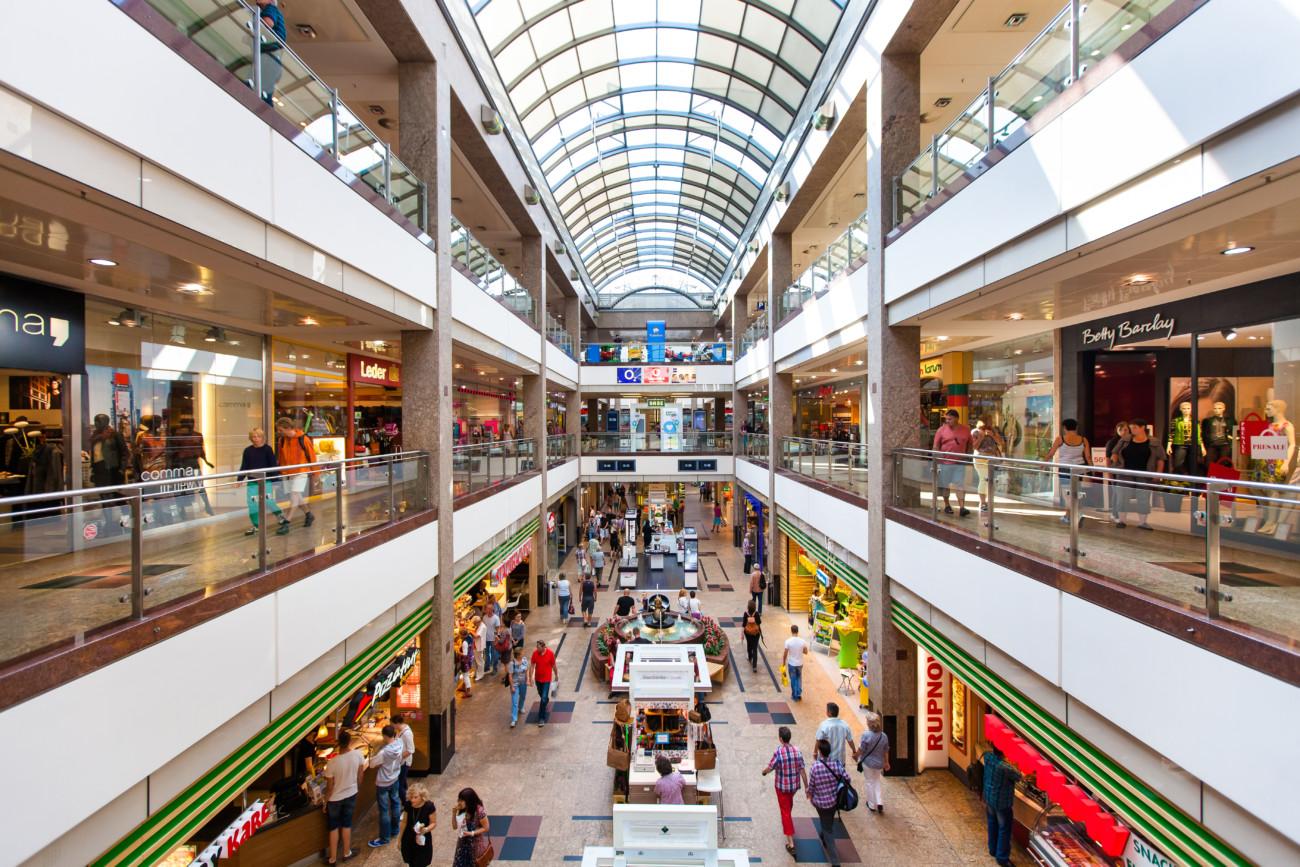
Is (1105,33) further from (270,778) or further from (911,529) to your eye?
(270,778)

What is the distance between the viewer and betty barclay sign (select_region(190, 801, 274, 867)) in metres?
5.04

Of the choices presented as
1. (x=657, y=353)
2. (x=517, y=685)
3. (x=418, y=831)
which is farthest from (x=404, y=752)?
(x=657, y=353)

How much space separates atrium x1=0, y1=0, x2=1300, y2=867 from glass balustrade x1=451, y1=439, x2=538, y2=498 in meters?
0.16

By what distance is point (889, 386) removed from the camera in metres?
9.40

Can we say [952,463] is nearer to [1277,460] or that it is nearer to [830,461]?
[1277,460]

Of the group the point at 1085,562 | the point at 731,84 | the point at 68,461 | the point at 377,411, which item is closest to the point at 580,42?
the point at 731,84

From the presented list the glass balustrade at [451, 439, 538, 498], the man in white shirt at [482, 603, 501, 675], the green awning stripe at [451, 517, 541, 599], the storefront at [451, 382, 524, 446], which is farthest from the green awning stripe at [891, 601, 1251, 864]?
the storefront at [451, 382, 524, 446]

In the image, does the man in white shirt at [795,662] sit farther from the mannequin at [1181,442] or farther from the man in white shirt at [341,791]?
the man in white shirt at [341,791]

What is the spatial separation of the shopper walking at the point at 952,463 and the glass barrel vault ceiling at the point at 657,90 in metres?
8.65

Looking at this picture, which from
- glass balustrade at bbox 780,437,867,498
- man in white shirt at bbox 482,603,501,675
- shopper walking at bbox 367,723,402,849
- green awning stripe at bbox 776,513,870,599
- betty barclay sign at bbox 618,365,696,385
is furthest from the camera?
betty barclay sign at bbox 618,365,696,385

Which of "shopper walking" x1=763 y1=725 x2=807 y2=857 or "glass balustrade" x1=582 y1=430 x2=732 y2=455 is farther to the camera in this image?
"glass balustrade" x1=582 y1=430 x2=732 y2=455

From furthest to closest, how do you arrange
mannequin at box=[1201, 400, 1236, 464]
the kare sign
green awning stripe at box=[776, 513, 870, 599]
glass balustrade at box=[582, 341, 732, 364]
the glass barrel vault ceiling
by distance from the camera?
glass balustrade at box=[582, 341, 732, 364]
the glass barrel vault ceiling
green awning stripe at box=[776, 513, 870, 599]
mannequin at box=[1201, 400, 1236, 464]
the kare sign

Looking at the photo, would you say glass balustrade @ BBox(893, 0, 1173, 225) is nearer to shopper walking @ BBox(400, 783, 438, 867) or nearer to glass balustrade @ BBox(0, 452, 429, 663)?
glass balustrade @ BBox(0, 452, 429, 663)

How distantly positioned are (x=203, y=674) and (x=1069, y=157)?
300 inches
